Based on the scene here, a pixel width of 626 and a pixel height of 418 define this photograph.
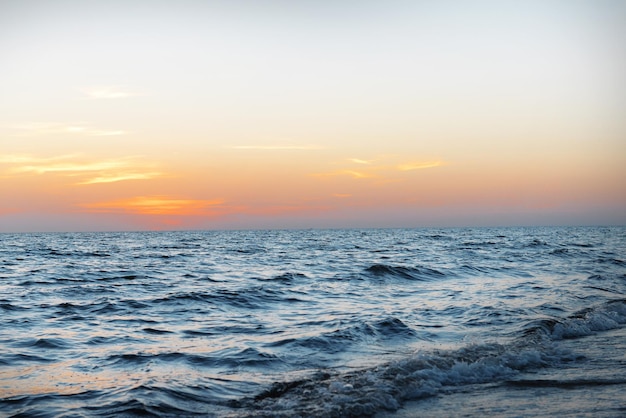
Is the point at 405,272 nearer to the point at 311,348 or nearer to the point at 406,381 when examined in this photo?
the point at 311,348

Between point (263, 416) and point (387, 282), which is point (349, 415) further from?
point (387, 282)

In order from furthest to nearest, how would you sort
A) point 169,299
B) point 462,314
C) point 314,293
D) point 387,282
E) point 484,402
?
point 387,282, point 314,293, point 169,299, point 462,314, point 484,402

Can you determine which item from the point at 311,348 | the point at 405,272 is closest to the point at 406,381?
the point at 311,348

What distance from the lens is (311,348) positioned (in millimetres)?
10164

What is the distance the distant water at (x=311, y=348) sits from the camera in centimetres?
686

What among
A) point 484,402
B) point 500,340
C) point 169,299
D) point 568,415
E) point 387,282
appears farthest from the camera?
point 387,282

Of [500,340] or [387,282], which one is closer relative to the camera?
[500,340]

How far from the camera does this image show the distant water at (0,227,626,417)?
6855 millimetres

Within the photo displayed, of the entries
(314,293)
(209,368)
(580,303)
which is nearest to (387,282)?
(314,293)

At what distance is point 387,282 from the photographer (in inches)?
866

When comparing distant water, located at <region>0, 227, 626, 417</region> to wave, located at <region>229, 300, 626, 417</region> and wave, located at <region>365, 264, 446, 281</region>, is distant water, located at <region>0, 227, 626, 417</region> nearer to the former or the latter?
wave, located at <region>229, 300, 626, 417</region>

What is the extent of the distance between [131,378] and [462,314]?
8622 millimetres

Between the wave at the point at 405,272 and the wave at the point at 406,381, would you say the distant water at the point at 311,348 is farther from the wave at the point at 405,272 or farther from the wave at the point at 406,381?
the wave at the point at 405,272

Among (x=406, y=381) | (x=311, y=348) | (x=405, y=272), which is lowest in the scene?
(x=405, y=272)
